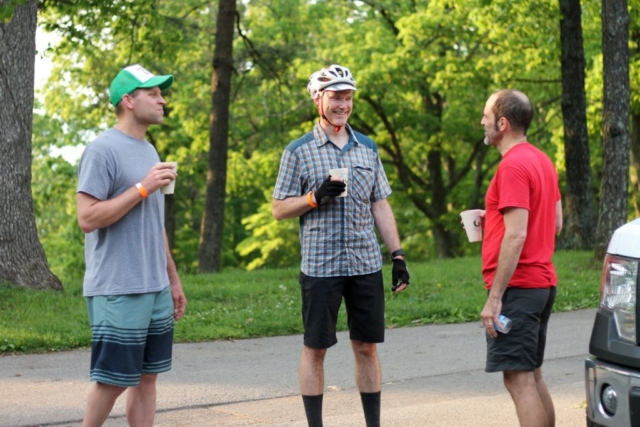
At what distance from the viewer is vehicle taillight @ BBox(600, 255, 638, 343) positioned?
4.33 meters

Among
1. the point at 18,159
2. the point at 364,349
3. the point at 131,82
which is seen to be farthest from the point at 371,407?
the point at 18,159

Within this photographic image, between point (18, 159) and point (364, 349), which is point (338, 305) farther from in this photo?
point (18, 159)

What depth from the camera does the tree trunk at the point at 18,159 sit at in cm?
1124

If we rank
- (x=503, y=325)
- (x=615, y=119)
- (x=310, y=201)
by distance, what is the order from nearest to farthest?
1. (x=503, y=325)
2. (x=310, y=201)
3. (x=615, y=119)

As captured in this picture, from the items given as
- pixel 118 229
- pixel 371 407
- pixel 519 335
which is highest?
pixel 118 229

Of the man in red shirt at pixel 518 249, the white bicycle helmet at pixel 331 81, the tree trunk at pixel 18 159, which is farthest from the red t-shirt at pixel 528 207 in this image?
the tree trunk at pixel 18 159

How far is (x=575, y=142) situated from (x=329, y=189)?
45.0ft

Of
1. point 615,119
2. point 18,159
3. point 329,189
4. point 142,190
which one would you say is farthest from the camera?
point 615,119

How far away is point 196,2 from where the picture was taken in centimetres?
2444

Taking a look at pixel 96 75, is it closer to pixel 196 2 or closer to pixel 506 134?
pixel 196 2

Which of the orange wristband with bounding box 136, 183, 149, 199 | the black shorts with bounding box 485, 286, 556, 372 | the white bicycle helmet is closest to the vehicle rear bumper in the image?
the black shorts with bounding box 485, 286, 556, 372

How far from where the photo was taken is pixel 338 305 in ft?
18.4

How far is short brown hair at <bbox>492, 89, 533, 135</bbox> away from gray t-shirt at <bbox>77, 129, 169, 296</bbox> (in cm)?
172

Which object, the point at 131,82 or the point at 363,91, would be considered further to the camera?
the point at 363,91
